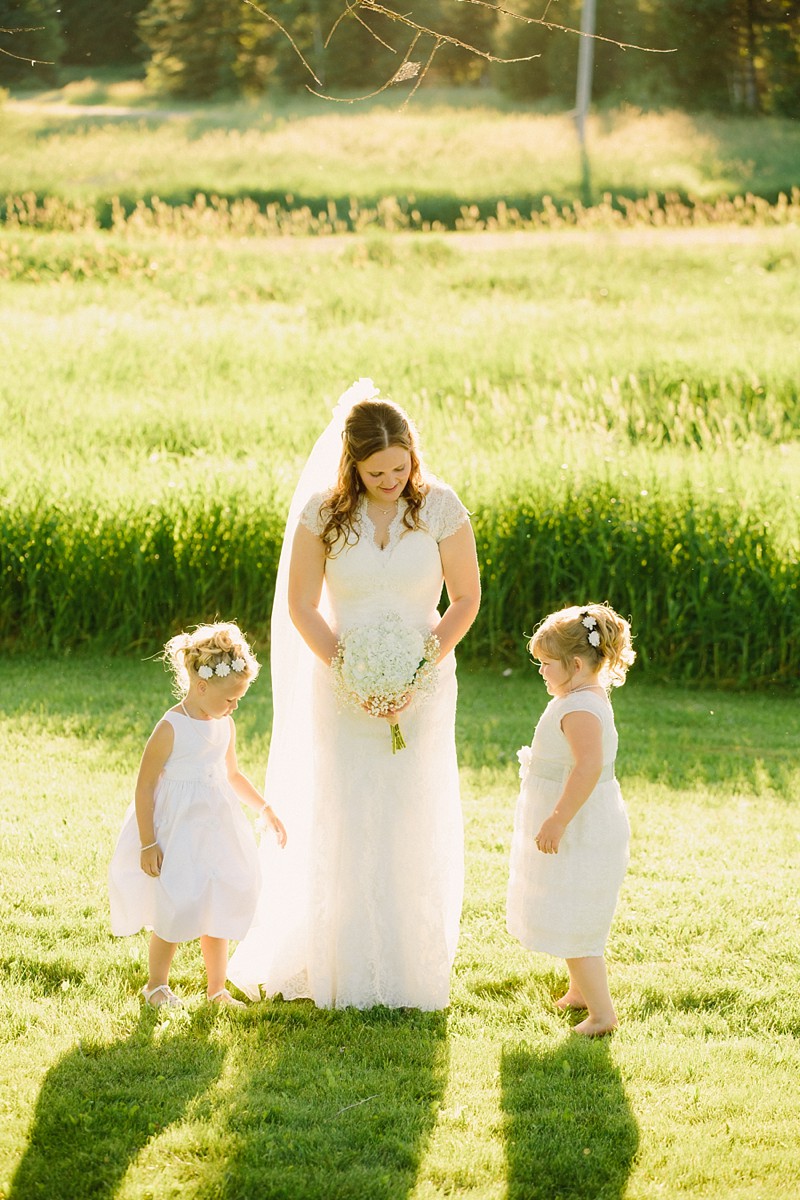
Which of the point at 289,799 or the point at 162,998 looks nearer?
the point at 162,998

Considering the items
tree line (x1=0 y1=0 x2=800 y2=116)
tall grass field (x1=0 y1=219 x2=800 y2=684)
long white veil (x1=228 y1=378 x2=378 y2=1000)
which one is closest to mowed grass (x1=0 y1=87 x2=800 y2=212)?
tree line (x1=0 y1=0 x2=800 y2=116)

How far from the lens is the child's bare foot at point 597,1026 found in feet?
14.1

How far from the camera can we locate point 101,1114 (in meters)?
3.58

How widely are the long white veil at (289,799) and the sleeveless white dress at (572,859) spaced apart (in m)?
0.79

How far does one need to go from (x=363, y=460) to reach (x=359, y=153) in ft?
88.1

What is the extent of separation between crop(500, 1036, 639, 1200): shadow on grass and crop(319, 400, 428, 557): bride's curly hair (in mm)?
1732

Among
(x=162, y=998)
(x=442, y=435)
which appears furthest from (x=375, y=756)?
(x=442, y=435)

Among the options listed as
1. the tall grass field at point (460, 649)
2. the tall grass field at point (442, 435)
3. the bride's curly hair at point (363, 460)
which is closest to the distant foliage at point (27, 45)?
the tall grass field at point (460, 649)

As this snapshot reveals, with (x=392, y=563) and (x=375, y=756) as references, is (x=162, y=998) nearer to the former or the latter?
(x=375, y=756)

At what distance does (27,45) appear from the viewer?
931 inches

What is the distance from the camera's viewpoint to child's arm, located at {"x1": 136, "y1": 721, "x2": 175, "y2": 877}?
421 cm

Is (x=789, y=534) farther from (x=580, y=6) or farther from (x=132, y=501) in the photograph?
(x=580, y=6)

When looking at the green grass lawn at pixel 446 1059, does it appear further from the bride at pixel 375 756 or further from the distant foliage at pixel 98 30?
the distant foliage at pixel 98 30

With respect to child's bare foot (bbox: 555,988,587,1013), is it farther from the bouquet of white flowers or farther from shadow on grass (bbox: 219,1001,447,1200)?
the bouquet of white flowers
